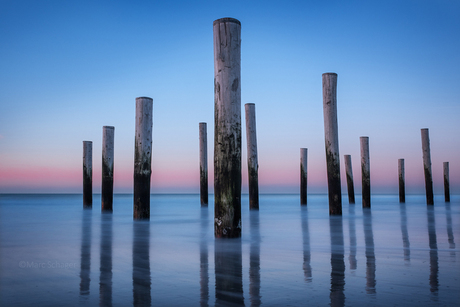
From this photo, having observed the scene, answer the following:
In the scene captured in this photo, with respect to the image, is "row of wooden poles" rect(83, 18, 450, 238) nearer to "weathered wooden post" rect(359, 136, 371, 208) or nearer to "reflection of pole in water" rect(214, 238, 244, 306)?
"weathered wooden post" rect(359, 136, 371, 208)

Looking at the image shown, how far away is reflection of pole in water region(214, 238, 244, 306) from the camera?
2248mm

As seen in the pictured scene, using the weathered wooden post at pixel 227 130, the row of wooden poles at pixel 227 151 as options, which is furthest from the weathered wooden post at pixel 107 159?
the weathered wooden post at pixel 227 130

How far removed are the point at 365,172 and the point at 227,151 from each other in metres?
10.9

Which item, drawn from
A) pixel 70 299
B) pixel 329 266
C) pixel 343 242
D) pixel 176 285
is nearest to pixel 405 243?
pixel 343 242

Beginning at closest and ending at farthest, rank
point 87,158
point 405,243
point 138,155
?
point 405,243
point 138,155
point 87,158

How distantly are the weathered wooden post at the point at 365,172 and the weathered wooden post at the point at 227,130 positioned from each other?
10.3 meters

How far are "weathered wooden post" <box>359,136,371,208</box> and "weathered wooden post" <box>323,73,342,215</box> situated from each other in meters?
5.56

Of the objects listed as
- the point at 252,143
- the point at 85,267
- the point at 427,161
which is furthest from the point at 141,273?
the point at 427,161

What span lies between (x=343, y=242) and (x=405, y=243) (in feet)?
2.28

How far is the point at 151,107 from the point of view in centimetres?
892

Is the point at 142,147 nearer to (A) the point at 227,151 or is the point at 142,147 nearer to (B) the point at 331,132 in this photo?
(A) the point at 227,151

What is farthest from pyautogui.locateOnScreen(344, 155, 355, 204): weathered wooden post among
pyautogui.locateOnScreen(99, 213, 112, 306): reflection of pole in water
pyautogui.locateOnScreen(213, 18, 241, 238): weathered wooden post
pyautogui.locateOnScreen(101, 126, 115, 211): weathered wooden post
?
pyautogui.locateOnScreen(99, 213, 112, 306): reflection of pole in water

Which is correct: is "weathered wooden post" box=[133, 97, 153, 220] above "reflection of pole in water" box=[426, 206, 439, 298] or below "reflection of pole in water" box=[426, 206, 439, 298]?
above

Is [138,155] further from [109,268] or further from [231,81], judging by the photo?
[109,268]
